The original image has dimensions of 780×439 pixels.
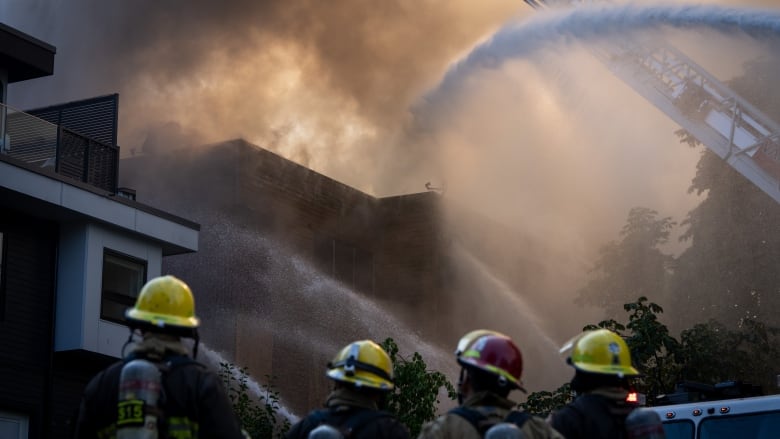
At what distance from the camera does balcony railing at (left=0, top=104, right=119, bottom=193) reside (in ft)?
70.6

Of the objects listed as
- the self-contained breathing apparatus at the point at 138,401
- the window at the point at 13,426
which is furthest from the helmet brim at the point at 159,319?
the window at the point at 13,426

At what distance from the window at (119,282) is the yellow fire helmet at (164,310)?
1596cm

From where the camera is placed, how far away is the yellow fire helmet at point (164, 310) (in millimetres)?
6383

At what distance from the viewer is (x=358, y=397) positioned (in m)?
7.00

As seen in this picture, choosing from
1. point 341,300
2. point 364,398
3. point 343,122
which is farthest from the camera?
point 343,122

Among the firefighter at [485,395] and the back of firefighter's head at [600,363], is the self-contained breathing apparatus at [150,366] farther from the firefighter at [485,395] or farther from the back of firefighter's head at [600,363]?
the back of firefighter's head at [600,363]

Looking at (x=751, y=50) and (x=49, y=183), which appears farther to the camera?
(x=751, y=50)

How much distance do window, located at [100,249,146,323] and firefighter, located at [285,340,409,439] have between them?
51.1 ft

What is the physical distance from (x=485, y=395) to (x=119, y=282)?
16.9 meters

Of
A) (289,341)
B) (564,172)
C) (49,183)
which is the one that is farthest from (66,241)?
(564,172)

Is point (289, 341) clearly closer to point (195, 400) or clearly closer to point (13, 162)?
point (13, 162)

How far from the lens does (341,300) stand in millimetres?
33562

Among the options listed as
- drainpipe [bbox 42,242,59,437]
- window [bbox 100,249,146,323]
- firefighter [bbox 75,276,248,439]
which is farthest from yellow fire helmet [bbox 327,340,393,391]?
window [bbox 100,249,146,323]

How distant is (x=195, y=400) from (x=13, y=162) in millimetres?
14949
